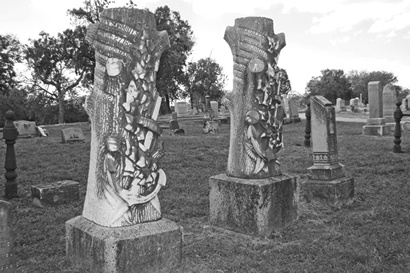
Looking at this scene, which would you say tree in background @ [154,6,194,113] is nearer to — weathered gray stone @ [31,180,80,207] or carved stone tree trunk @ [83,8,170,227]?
weathered gray stone @ [31,180,80,207]

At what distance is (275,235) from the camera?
4.71 m

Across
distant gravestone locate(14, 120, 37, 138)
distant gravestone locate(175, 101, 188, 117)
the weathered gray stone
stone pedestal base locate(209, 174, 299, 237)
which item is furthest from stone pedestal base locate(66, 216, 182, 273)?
distant gravestone locate(175, 101, 188, 117)

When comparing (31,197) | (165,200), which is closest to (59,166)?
(31,197)

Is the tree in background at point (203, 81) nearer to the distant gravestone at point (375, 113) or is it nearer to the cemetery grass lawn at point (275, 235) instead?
the distant gravestone at point (375, 113)

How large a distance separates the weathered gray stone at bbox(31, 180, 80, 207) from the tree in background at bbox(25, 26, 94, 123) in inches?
1370

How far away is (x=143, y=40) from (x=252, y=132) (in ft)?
7.00

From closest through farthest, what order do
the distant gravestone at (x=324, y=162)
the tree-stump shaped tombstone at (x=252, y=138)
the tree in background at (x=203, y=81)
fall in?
the tree-stump shaped tombstone at (x=252, y=138) → the distant gravestone at (x=324, y=162) → the tree in background at (x=203, y=81)

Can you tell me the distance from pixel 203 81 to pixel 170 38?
27.3m

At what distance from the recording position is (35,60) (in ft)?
132

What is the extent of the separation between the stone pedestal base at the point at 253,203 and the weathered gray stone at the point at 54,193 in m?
2.37

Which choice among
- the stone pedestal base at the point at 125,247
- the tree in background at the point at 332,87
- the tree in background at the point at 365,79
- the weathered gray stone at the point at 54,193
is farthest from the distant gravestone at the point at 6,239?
the tree in background at the point at 365,79

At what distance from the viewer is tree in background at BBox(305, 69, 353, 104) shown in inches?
3194

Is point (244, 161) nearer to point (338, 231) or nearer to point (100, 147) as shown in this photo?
point (338, 231)

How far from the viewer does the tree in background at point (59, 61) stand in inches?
1549
